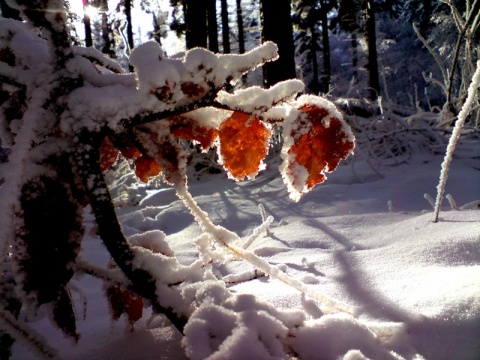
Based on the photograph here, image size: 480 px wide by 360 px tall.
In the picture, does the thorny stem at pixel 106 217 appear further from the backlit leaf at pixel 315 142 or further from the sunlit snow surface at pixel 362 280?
the backlit leaf at pixel 315 142

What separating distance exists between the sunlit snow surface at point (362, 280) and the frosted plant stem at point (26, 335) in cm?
9

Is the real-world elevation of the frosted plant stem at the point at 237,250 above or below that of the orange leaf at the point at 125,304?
above

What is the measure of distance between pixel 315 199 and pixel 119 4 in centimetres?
1178

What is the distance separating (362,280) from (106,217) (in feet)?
2.24

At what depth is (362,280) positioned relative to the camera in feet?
3.39

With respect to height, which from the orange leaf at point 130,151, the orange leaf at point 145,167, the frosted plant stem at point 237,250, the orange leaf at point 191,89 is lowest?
the frosted plant stem at point 237,250

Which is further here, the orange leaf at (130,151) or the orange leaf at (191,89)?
the orange leaf at (130,151)

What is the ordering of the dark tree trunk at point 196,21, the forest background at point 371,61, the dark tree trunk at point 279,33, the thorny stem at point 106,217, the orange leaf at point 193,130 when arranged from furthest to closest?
the dark tree trunk at point 196,21 → the dark tree trunk at point 279,33 → the forest background at point 371,61 → the orange leaf at point 193,130 → the thorny stem at point 106,217

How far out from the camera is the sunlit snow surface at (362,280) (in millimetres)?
684

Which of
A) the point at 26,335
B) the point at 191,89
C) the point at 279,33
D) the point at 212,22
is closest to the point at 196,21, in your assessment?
the point at 279,33

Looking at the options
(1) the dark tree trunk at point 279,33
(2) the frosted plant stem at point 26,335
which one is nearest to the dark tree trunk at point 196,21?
(1) the dark tree trunk at point 279,33

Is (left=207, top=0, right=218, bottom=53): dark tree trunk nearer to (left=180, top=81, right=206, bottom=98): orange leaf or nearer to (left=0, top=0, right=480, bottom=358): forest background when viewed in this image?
(left=0, top=0, right=480, bottom=358): forest background

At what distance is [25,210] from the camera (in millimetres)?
660

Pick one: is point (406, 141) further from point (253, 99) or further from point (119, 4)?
point (119, 4)
